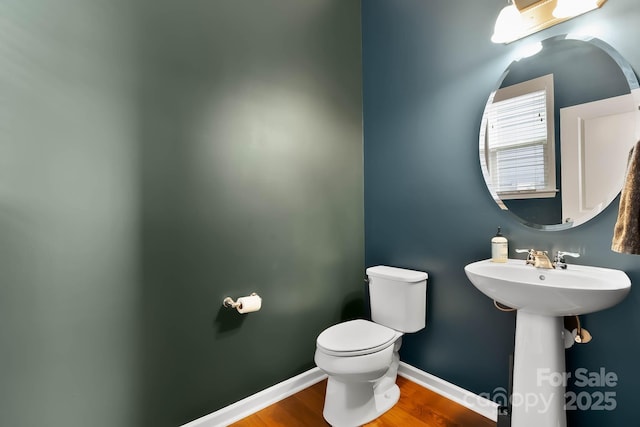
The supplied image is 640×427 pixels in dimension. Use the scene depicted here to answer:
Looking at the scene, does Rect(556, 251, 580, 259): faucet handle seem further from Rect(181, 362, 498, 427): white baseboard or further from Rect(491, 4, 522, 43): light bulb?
Rect(491, 4, 522, 43): light bulb

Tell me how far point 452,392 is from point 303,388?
2.88ft

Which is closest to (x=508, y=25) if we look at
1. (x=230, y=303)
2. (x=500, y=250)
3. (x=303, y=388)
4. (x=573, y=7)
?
(x=573, y=7)

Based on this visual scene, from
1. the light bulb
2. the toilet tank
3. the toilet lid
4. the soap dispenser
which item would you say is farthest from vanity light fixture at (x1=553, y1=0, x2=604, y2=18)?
the toilet lid

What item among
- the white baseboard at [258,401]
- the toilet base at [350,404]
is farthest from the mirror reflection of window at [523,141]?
the white baseboard at [258,401]

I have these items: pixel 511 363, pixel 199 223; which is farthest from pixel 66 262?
pixel 511 363

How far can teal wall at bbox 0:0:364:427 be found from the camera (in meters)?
1.12

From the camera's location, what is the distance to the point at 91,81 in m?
1.22

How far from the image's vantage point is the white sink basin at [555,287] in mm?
986

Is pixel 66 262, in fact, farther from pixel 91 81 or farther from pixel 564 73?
pixel 564 73

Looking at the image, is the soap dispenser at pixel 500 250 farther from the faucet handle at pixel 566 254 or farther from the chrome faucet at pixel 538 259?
the faucet handle at pixel 566 254

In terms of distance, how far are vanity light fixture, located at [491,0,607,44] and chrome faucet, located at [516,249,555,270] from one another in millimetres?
1025

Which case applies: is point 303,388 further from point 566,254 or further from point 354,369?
point 566,254

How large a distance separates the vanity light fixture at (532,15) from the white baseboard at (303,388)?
1851 mm

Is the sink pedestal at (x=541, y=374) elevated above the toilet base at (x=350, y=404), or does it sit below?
above
